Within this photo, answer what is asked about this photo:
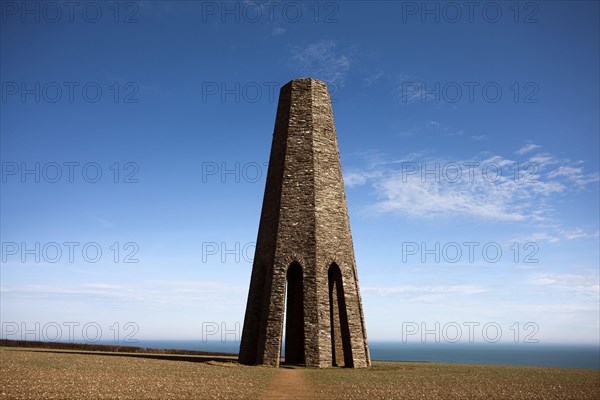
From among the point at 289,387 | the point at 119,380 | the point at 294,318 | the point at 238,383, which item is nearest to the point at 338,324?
the point at 294,318

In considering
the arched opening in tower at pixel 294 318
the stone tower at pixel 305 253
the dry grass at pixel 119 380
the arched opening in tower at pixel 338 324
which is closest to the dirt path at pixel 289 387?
the dry grass at pixel 119 380

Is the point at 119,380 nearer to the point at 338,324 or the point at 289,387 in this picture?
the point at 289,387

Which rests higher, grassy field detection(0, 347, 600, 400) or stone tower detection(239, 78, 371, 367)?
stone tower detection(239, 78, 371, 367)

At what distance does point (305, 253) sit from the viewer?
81.0 feet

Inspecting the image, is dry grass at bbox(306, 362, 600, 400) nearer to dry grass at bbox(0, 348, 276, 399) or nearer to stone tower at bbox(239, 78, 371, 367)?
dry grass at bbox(0, 348, 276, 399)

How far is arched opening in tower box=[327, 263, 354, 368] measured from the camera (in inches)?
977

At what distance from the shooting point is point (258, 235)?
90.2 feet

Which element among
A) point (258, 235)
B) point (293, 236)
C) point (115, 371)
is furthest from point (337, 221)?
point (115, 371)

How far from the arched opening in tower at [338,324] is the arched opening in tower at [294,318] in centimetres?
184

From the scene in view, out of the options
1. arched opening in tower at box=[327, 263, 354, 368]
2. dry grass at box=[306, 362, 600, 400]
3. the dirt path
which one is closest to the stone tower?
arched opening in tower at box=[327, 263, 354, 368]

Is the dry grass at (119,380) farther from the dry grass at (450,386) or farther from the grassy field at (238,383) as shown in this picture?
the dry grass at (450,386)

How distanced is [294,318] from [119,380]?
45.1ft

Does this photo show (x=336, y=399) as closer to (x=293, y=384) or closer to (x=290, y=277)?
(x=293, y=384)

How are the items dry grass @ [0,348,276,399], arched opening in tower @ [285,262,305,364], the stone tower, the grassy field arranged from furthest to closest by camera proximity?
arched opening in tower @ [285,262,305,364] → the stone tower → the grassy field → dry grass @ [0,348,276,399]
